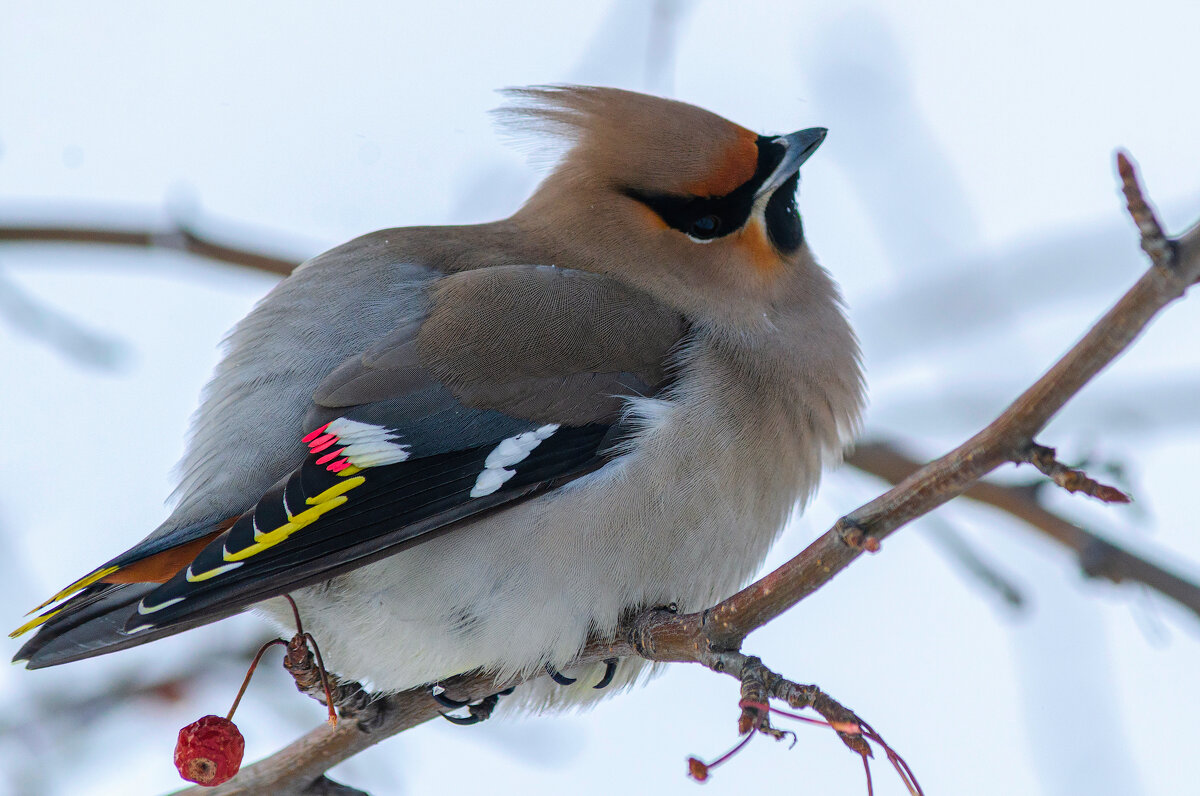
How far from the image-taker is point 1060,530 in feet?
13.5

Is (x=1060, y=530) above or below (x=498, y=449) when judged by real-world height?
above

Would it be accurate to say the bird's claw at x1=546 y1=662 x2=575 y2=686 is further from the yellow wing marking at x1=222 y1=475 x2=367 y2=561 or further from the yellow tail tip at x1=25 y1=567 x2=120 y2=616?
the yellow tail tip at x1=25 y1=567 x2=120 y2=616

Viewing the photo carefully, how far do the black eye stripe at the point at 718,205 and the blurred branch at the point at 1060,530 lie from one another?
956 millimetres

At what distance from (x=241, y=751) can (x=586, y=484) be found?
1090 mm

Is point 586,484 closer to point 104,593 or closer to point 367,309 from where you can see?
point 367,309

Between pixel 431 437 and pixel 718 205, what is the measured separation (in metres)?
1.38

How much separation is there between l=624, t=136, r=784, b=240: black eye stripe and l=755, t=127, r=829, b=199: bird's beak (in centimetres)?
2

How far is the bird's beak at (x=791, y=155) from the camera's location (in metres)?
4.26

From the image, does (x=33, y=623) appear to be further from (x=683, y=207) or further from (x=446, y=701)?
(x=683, y=207)

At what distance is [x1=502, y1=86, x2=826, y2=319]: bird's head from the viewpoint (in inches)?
167

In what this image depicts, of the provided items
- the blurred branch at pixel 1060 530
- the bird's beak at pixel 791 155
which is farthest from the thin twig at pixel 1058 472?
the bird's beak at pixel 791 155

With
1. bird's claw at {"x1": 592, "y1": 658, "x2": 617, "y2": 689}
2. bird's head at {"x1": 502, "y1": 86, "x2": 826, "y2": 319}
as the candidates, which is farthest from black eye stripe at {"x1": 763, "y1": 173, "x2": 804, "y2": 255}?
bird's claw at {"x1": 592, "y1": 658, "x2": 617, "y2": 689}

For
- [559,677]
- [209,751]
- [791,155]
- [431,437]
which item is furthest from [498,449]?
[791,155]

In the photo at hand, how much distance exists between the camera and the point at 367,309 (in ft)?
12.5
